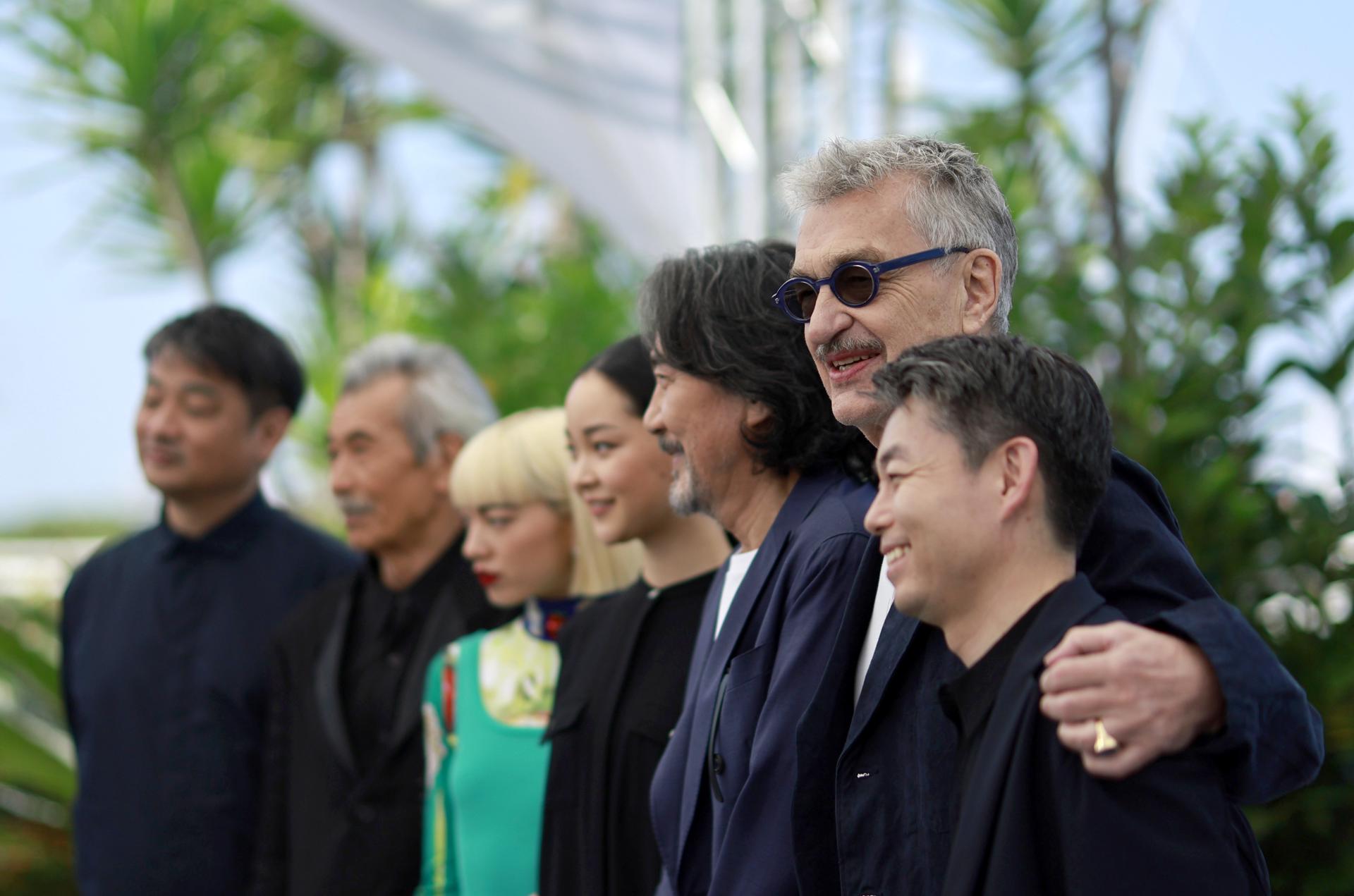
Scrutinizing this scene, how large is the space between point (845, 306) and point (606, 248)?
10.2m

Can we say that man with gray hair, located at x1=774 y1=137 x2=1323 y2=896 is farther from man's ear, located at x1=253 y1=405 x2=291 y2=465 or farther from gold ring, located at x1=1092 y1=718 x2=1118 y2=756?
man's ear, located at x1=253 y1=405 x2=291 y2=465

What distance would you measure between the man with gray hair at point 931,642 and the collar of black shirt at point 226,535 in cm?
222

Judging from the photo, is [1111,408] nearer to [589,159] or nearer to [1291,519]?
[1291,519]

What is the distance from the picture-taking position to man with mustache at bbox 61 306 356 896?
334cm

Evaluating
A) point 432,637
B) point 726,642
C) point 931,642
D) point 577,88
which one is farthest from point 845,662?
point 577,88

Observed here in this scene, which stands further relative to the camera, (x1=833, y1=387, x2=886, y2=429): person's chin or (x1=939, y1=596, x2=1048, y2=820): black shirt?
(x1=833, y1=387, x2=886, y2=429): person's chin

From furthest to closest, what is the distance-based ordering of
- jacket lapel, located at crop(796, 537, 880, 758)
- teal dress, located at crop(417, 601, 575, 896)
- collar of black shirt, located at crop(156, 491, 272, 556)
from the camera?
collar of black shirt, located at crop(156, 491, 272, 556) → teal dress, located at crop(417, 601, 575, 896) → jacket lapel, located at crop(796, 537, 880, 758)

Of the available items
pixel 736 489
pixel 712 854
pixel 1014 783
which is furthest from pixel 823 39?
pixel 1014 783

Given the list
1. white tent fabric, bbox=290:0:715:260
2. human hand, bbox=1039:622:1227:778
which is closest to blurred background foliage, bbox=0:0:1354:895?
white tent fabric, bbox=290:0:715:260

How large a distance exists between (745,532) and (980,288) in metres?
0.59

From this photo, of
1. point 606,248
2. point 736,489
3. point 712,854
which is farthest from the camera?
point 606,248

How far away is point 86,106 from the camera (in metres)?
10.9

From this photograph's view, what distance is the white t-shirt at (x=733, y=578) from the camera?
214 cm

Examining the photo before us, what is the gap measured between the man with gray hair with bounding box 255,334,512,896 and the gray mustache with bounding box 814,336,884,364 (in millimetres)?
1430
